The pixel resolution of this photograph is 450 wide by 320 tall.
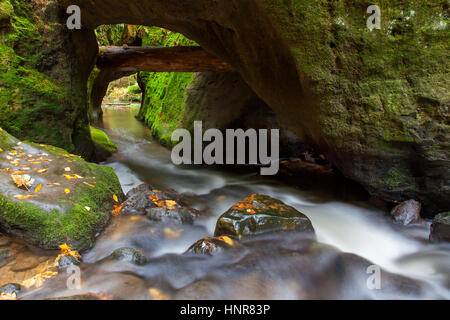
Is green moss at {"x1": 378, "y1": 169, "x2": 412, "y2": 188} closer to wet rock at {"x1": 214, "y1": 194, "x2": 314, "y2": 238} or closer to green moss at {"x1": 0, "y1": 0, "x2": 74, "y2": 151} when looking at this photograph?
wet rock at {"x1": 214, "y1": 194, "x2": 314, "y2": 238}

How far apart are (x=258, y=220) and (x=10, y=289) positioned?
7.52 feet

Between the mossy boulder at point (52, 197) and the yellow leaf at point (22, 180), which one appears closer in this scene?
the mossy boulder at point (52, 197)

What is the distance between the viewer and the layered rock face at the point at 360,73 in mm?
3109

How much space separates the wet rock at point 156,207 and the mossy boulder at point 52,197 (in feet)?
0.77

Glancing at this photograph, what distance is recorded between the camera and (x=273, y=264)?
2748 mm

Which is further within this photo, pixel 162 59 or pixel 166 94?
pixel 166 94

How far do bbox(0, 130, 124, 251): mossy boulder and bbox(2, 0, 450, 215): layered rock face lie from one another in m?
1.07

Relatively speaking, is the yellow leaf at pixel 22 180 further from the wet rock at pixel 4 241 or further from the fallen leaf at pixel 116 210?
the fallen leaf at pixel 116 210

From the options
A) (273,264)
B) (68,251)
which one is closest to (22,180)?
(68,251)

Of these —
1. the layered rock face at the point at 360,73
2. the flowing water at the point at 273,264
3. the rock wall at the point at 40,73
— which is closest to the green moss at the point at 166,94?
the rock wall at the point at 40,73

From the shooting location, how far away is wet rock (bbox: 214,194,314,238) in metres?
3.10

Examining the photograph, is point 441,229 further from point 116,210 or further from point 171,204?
point 116,210

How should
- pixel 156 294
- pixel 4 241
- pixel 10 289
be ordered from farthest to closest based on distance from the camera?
pixel 4 241, pixel 156 294, pixel 10 289

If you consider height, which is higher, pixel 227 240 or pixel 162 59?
pixel 162 59
